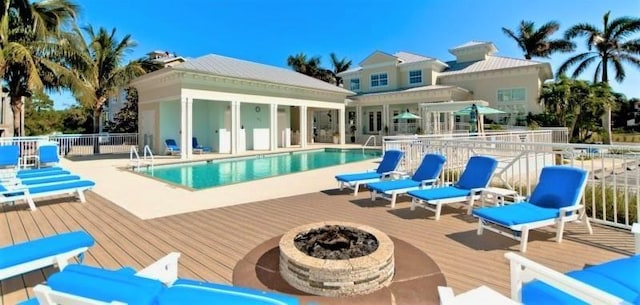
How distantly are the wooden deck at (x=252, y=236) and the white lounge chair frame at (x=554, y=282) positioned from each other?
621mm

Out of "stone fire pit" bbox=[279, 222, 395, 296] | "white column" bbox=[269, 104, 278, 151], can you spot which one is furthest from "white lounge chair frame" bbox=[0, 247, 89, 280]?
"white column" bbox=[269, 104, 278, 151]

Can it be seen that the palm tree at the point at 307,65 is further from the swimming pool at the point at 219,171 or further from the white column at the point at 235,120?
the swimming pool at the point at 219,171

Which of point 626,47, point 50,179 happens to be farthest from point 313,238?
point 626,47

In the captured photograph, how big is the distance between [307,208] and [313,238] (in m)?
2.55

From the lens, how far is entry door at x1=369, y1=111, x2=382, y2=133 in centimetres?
2616

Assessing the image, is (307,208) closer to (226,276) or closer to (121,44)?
(226,276)

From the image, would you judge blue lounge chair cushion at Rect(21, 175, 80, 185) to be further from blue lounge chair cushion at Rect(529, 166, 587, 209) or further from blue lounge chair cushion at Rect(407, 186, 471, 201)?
blue lounge chair cushion at Rect(529, 166, 587, 209)

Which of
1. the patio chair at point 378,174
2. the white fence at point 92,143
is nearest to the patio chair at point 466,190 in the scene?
the patio chair at point 378,174

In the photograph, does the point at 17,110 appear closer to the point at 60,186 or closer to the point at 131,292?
the point at 60,186

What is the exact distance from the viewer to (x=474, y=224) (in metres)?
4.71

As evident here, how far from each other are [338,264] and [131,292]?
1650 mm

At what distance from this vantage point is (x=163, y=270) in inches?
94.1

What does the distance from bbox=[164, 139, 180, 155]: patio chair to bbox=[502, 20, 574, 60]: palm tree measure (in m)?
30.2

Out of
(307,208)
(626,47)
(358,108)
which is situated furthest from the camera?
(358,108)
